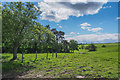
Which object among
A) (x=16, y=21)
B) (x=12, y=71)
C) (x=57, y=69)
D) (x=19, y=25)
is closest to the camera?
(x=12, y=71)

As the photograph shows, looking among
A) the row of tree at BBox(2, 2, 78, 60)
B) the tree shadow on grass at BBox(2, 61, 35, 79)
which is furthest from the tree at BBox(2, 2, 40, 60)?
the tree shadow on grass at BBox(2, 61, 35, 79)

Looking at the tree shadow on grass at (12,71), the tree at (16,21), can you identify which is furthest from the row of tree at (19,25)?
the tree shadow on grass at (12,71)

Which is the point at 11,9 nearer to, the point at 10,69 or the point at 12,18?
the point at 12,18

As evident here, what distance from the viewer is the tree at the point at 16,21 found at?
1445 cm

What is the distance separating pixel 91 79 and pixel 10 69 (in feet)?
40.7

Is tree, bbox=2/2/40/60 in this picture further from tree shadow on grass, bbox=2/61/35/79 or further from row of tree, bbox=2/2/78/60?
tree shadow on grass, bbox=2/61/35/79

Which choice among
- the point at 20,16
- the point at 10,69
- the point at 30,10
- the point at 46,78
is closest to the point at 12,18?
the point at 20,16

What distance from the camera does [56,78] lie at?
10.0 metres

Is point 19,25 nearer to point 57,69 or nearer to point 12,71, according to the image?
point 12,71

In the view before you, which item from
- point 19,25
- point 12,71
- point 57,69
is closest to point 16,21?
point 19,25

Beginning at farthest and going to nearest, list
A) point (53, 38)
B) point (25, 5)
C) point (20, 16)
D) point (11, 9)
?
point (53, 38)
point (25, 5)
point (11, 9)
point (20, 16)

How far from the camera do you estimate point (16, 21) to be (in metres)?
15.7

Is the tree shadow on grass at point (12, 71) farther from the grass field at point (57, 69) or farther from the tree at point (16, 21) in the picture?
the tree at point (16, 21)

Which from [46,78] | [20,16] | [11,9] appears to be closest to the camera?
[46,78]
